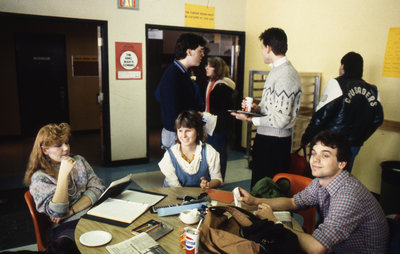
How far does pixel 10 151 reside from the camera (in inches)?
225

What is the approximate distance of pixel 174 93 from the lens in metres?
2.73

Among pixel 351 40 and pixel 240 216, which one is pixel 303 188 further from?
pixel 351 40

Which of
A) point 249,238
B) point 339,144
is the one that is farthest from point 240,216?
point 339,144

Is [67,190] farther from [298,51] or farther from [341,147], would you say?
[298,51]

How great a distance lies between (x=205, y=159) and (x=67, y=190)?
0.97m

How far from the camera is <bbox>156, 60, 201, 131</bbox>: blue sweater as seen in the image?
2.73 m

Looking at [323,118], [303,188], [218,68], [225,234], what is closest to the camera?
[225,234]

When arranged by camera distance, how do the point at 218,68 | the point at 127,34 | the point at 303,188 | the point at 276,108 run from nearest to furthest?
the point at 303,188, the point at 276,108, the point at 218,68, the point at 127,34

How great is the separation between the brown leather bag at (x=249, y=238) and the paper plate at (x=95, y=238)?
45cm

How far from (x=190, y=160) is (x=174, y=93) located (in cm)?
66

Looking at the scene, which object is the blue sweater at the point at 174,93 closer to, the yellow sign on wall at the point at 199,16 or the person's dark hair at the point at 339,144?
the person's dark hair at the point at 339,144

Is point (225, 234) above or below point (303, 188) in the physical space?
above

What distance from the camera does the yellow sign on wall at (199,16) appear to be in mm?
5125

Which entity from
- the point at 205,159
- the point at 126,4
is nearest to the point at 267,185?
the point at 205,159
